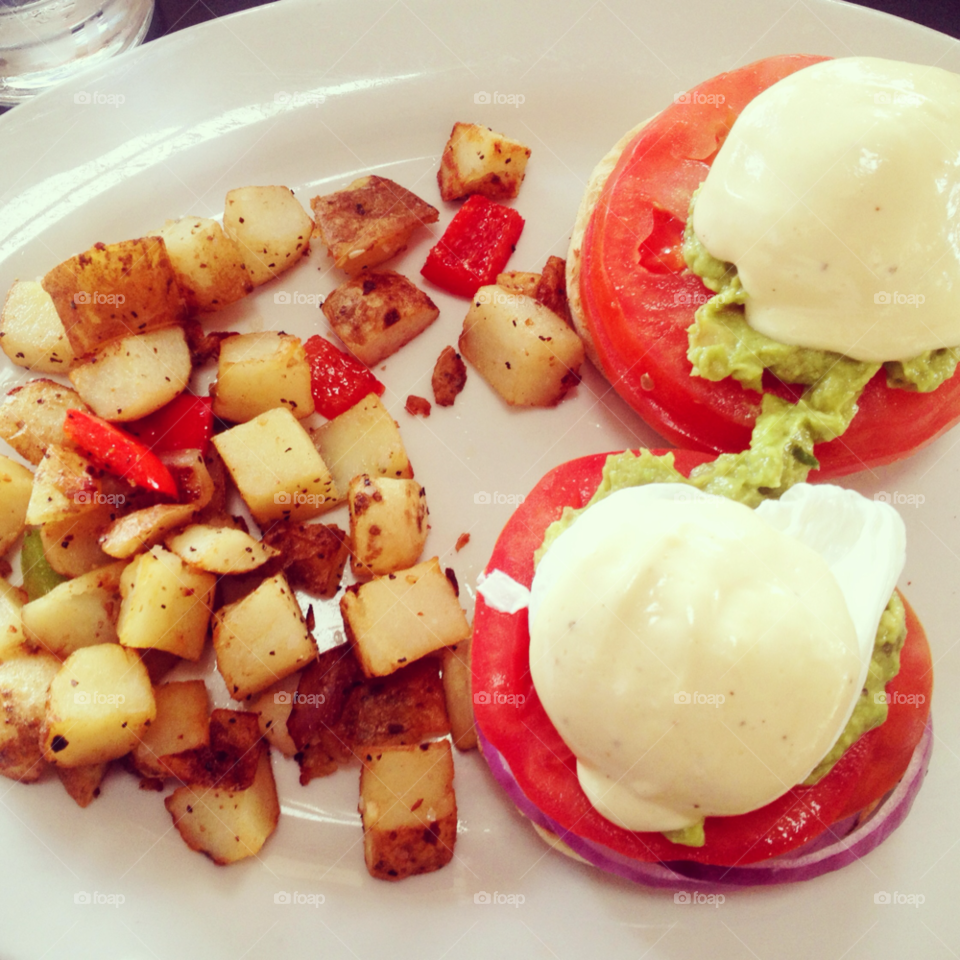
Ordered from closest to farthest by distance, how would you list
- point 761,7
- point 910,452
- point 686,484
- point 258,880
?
1. point 686,484
2. point 258,880
3. point 910,452
4. point 761,7

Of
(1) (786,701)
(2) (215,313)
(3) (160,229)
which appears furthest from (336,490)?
(1) (786,701)

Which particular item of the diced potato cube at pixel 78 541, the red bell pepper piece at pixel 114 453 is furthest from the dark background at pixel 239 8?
the diced potato cube at pixel 78 541

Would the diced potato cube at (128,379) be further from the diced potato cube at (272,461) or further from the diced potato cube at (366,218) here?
the diced potato cube at (366,218)

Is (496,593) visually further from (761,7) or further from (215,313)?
(761,7)

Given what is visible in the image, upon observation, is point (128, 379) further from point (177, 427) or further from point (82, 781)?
point (82, 781)

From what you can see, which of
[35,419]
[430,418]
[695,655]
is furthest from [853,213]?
[35,419]

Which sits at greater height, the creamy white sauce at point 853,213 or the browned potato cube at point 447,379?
the creamy white sauce at point 853,213

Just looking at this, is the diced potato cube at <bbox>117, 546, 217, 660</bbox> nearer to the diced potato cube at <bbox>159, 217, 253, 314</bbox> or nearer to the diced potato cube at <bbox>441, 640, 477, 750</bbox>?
the diced potato cube at <bbox>441, 640, 477, 750</bbox>
